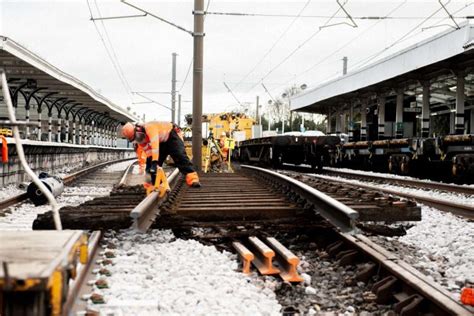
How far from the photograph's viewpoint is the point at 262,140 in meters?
21.8

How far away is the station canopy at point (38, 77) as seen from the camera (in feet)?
34.8

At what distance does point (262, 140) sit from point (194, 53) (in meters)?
7.70

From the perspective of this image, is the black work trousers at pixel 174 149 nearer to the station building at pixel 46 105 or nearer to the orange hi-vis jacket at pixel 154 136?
the orange hi-vis jacket at pixel 154 136

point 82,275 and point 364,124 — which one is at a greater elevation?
point 364,124

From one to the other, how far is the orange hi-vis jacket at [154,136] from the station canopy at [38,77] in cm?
198

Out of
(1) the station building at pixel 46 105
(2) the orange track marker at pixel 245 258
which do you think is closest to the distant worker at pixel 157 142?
(1) the station building at pixel 46 105

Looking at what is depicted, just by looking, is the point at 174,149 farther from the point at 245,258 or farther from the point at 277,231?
the point at 245,258

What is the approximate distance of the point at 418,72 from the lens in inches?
776

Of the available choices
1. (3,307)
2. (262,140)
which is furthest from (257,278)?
(262,140)

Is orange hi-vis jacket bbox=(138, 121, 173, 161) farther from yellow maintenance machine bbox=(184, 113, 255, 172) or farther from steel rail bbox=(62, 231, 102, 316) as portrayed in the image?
yellow maintenance machine bbox=(184, 113, 255, 172)

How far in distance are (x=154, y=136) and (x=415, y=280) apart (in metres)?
4.44

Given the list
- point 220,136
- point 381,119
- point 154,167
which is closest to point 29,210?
point 154,167

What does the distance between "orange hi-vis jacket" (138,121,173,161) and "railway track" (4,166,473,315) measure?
604 mm

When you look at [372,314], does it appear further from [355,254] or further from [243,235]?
[243,235]
